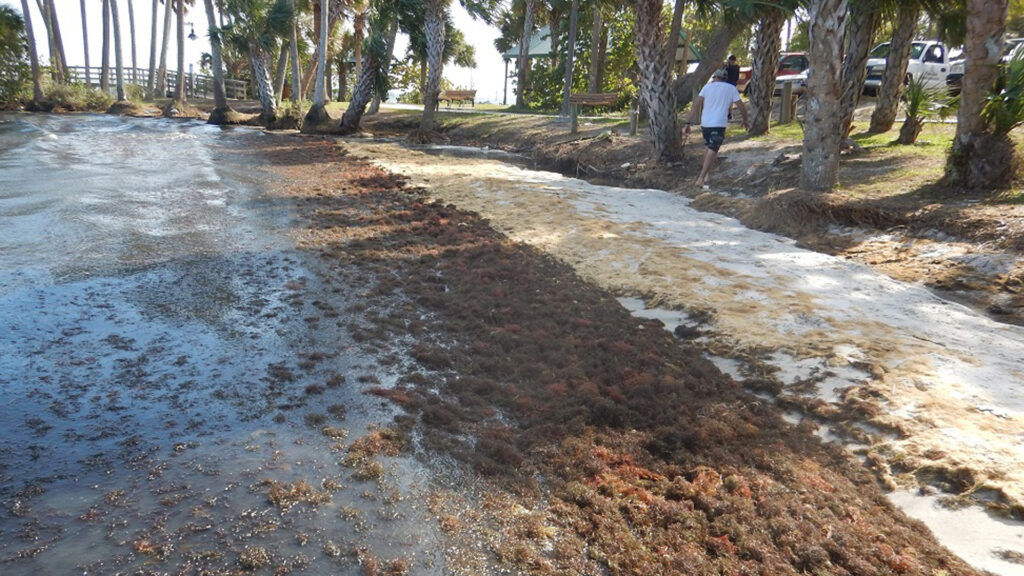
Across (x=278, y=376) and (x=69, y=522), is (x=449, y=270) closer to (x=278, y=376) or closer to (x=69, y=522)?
(x=278, y=376)

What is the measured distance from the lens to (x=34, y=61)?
103 ft

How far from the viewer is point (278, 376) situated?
4246 mm

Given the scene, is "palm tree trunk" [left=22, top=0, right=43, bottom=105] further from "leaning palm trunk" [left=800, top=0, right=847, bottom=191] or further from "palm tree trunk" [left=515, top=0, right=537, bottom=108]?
"leaning palm trunk" [left=800, top=0, right=847, bottom=191]

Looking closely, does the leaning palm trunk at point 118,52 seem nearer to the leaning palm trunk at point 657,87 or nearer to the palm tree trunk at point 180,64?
the palm tree trunk at point 180,64

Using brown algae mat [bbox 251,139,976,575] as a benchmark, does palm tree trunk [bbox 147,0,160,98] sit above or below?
above

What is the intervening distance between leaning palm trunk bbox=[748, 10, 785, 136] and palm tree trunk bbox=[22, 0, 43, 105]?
34.0 meters

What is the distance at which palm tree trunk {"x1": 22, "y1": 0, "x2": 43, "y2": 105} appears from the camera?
31.2 meters

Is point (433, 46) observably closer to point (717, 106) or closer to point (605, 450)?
point (717, 106)

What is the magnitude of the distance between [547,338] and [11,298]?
14.6ft

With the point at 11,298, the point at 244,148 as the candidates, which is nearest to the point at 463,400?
the point at 11,298

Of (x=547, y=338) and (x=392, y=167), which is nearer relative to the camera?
(x=547, y=338)

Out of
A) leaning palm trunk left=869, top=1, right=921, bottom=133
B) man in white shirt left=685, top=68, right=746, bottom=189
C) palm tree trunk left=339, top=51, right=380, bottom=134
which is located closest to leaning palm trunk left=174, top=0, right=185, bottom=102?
palm tree trunk left=339, top=51, right=380, bottom=134

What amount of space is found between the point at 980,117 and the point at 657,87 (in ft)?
20.0

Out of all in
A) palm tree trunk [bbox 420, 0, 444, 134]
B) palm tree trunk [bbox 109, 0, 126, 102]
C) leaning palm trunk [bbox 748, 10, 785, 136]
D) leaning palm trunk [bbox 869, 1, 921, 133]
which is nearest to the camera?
leaning palm trunk [bbox 869, 1, 921, 133]
